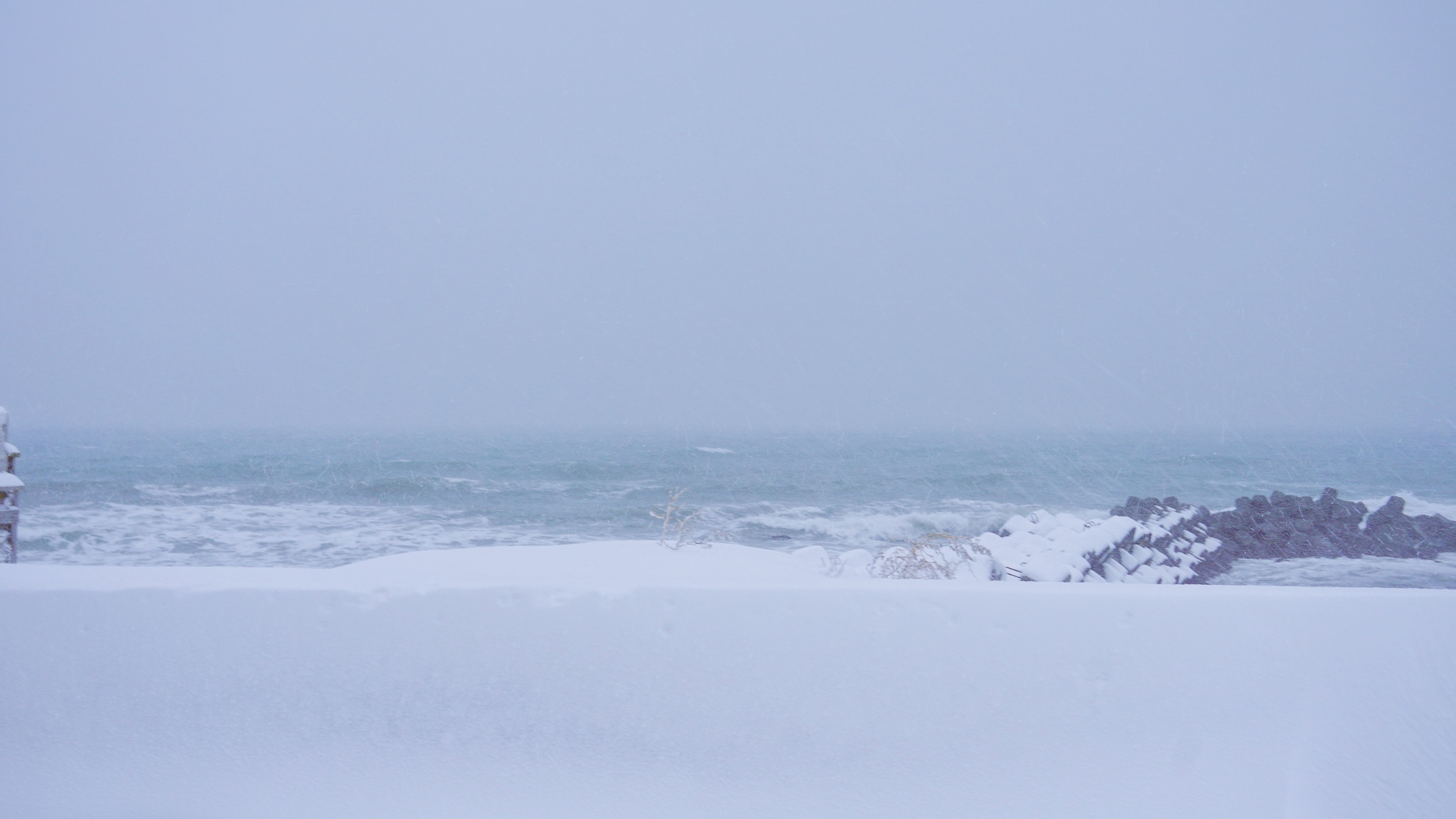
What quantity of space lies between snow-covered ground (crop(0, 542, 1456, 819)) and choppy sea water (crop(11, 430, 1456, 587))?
363cm

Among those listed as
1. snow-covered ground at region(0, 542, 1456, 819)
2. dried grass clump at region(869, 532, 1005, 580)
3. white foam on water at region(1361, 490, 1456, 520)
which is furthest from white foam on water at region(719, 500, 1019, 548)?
snow-covered ground at region(0, 542, 1456, 819)

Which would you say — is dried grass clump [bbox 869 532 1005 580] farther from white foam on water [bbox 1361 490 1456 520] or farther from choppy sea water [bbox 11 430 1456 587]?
white foam on water [bbox 1361 490 1456 520]

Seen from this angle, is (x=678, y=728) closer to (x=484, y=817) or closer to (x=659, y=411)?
(x=484, y=817)

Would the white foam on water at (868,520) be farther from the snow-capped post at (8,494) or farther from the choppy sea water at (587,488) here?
the snow-capped post at (8,494)

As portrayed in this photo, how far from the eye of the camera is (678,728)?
196 cm

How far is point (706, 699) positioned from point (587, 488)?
19.6 m

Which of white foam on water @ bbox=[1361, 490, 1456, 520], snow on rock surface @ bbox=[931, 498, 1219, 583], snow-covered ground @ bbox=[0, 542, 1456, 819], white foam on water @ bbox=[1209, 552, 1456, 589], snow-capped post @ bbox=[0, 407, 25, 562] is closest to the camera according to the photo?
snow-covered ground @ bbox=[0, 542, 1456, 819]

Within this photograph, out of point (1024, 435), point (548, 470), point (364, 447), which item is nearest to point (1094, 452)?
point (1024, 435)

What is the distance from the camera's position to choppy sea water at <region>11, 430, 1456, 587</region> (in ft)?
44.2

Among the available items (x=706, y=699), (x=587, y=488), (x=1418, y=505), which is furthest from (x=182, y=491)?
(x=1418, y=505)

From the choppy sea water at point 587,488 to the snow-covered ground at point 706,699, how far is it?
11.9ft

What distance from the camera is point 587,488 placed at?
69.4ft

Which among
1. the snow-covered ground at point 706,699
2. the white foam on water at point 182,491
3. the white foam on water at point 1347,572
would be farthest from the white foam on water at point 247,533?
the white foam on water at point 1347,572

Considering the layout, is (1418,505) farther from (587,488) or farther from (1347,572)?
(587,488)
